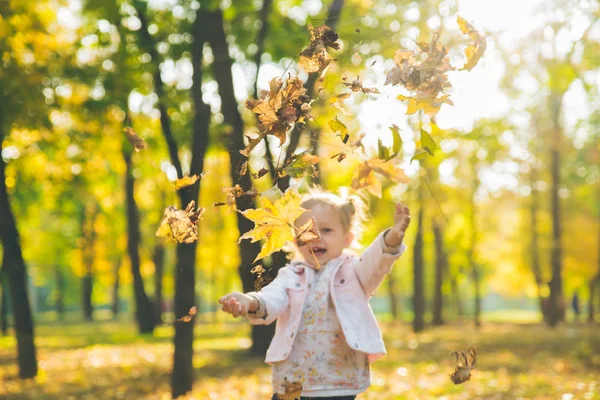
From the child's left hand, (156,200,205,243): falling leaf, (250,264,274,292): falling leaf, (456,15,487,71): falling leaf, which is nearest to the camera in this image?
(456,15,487,71): falling leaf

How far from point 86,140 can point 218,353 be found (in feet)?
15.2

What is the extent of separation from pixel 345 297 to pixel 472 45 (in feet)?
5.26

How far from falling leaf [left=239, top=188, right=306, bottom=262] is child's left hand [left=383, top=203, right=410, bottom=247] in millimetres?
578

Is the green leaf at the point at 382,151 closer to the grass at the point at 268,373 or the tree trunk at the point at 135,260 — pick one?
the grass at the point at 268,373

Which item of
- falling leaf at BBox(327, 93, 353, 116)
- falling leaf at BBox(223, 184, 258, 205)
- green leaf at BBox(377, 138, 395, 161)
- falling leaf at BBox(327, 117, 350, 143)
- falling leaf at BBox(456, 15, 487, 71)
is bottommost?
falling leaf at BBox(223, 184, 258, 205)

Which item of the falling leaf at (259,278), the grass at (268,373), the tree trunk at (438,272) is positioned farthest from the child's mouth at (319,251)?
the tree trunk at (438,272)

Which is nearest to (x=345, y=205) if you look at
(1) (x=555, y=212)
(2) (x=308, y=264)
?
(2) (x=308, y=264)

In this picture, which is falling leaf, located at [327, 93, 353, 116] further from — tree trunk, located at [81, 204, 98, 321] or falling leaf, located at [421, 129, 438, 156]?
tree trunk, located at [81, 204, 98, 321]

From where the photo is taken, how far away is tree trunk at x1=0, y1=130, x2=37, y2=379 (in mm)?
9062

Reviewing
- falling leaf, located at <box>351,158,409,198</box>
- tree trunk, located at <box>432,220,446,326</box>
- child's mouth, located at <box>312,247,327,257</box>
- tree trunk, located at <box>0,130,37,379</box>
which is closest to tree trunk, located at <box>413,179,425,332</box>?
tree trunk, located at <box>432,220,446,326</box>

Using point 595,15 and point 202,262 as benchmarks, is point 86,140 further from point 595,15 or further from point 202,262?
point 202,262

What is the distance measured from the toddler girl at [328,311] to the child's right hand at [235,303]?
29cm

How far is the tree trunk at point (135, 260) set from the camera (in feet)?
59.7

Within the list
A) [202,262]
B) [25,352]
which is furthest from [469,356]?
[202,262]
